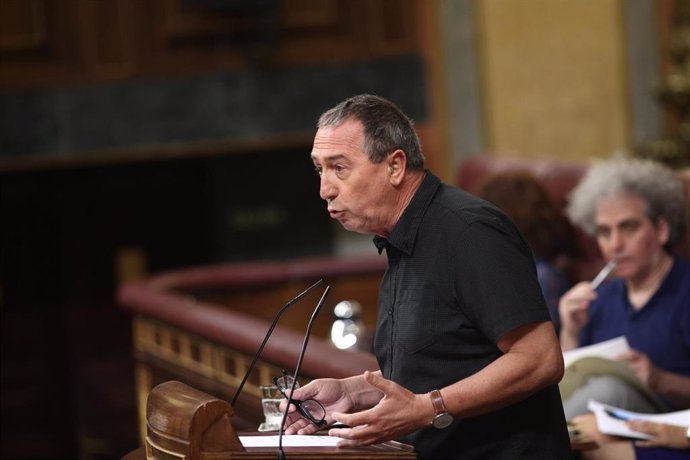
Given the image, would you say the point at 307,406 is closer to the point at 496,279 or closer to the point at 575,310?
the point at 496,279

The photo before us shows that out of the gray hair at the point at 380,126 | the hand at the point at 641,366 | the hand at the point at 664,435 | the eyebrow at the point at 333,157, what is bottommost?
the hand at the point at 664,435

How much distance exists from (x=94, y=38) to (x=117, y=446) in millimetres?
2692

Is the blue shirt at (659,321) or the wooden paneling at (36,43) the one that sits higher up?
the wooden paneling at (36,43)

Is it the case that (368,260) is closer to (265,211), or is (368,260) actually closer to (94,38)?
(265,211)

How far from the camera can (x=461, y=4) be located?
7.29 m

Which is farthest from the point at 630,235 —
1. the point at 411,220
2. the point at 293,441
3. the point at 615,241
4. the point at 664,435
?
the point at 293,441

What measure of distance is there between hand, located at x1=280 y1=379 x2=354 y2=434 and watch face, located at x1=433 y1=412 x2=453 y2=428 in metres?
0.25

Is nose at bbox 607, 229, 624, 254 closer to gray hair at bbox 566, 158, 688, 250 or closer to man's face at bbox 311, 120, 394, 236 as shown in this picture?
gray hair at bbox 566, 158, 688, 250

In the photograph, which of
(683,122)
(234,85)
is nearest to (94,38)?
(234,85)

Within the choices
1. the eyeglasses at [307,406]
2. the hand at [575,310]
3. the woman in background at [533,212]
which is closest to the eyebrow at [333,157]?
the eyeglasses at [307,406]

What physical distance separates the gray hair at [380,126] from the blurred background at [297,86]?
5.00 metres

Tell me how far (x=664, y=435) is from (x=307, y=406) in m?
1.05

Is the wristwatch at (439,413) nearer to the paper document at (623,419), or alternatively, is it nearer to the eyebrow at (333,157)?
the eyebrow at (333,157)

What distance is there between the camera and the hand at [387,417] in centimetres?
190
